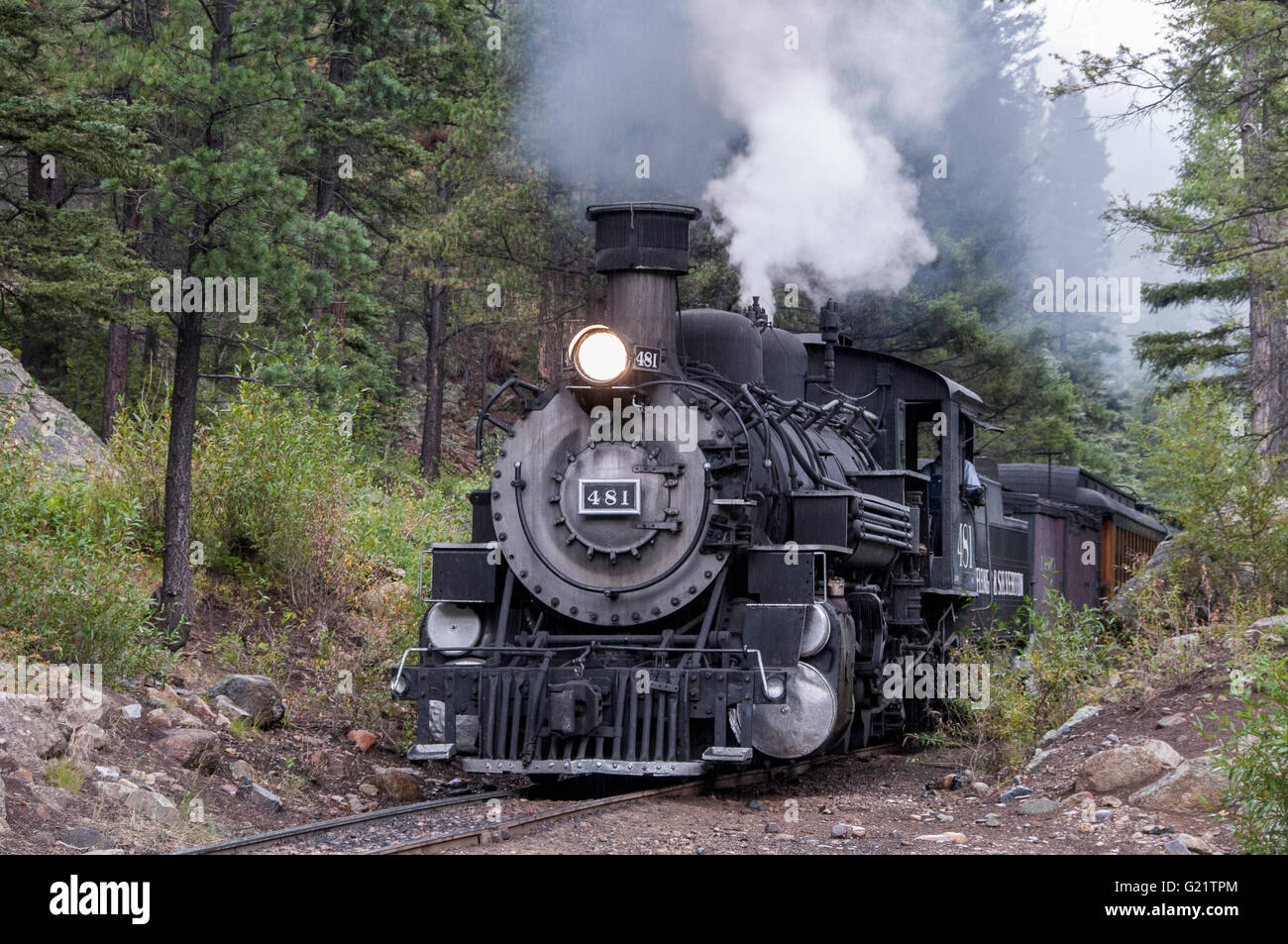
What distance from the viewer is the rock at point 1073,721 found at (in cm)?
892

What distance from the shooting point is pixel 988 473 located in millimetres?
14477

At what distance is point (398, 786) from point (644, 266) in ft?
12.5

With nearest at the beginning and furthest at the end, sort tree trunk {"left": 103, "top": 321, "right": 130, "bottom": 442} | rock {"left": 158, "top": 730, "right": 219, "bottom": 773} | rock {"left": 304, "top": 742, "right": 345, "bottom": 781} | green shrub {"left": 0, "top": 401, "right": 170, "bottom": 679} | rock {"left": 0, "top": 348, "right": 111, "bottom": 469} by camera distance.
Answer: rock {"left": 158, "top": 730, "right": 219, "bottom": 773}
green shrub {"left": 0, "top": 401, "right": 170, "bottom": 679}
rock {"left": 304, "top": 742, "right": 345, "bottom": 781}
rock {"left": 0, "top": 348, "right": 111, "bottom": 469}
tree trunk {"left": 103, "top": 321, "right": 130, "bottom": 442}

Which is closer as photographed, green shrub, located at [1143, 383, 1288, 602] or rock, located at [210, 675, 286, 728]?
rock, located at [210, 675, 286, 728]

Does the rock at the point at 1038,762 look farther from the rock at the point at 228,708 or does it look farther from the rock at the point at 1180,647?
the rock at the point at 228,708

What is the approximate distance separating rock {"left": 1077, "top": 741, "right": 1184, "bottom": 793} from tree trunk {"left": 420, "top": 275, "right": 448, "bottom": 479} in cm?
1772

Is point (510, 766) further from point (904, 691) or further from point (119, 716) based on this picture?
point (904, 691)

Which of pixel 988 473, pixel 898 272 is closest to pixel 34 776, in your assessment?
pixel 898 272

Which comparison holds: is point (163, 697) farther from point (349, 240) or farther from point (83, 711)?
point (349, 240)

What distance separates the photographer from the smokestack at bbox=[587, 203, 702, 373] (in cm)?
862

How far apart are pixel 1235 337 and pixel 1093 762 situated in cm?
1979

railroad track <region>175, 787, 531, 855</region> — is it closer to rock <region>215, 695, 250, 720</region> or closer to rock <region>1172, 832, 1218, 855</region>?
rock <region>215, 695, 250, 720</region>

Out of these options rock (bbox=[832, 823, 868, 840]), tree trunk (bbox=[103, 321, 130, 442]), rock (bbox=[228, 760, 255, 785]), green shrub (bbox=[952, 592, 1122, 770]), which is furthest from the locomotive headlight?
tree trunk (bbox=[103, 321, 130, 442])

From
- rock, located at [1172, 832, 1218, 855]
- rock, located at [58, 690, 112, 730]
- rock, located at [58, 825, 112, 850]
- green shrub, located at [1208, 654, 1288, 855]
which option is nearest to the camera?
green shrub, located at [1208, 654, 1288, 855]
